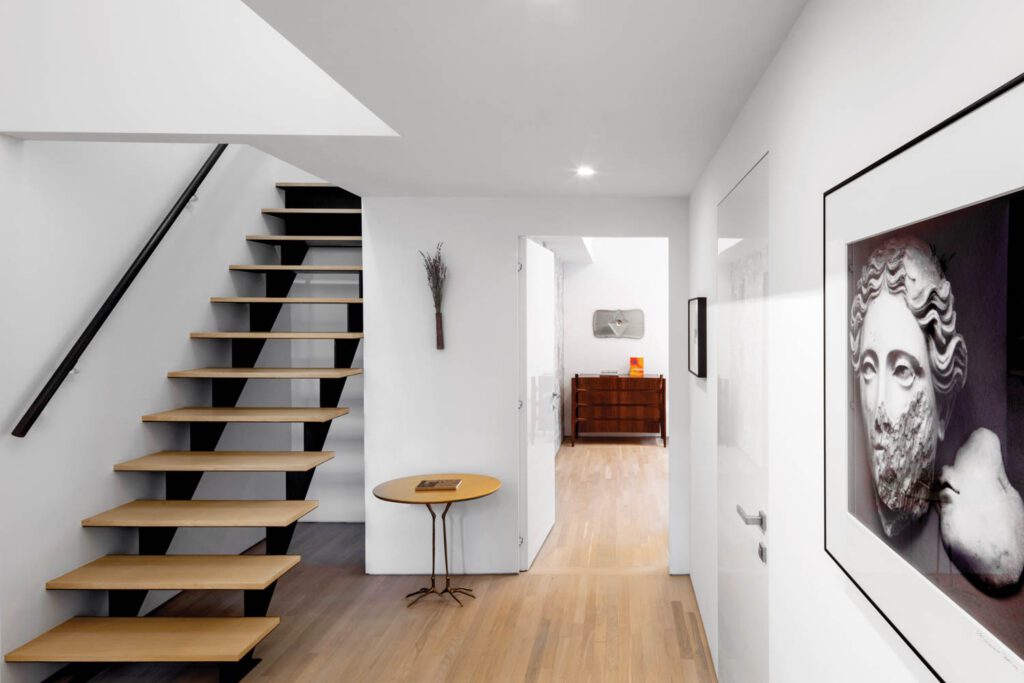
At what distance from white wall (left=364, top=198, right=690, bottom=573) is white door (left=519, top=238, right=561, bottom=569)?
0.08 metres

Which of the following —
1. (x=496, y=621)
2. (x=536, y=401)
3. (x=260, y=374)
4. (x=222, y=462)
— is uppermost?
(x=260, y=374)

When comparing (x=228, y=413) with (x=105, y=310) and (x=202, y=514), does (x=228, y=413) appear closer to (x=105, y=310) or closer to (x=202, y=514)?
(x=202, y=514)

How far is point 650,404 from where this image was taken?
783cm

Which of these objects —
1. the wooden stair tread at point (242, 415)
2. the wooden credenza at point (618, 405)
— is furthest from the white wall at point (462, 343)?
the wooden credenza at point (618, 405)

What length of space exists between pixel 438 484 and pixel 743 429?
189 cm

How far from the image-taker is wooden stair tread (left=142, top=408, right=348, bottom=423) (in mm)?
3408

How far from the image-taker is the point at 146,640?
265 cm

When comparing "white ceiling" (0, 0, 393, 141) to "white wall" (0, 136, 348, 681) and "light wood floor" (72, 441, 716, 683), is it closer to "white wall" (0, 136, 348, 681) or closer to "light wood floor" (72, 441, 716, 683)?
"white wall" (0, 136, 348, 681)

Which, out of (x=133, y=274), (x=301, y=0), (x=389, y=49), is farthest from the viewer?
(x=133, y=274)

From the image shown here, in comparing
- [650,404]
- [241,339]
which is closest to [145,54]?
[241,339]

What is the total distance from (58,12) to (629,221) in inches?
116

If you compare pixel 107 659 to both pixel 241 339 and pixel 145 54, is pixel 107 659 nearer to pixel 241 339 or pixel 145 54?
pixel 241 339

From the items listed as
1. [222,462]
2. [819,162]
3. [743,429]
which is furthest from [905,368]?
[222,462]

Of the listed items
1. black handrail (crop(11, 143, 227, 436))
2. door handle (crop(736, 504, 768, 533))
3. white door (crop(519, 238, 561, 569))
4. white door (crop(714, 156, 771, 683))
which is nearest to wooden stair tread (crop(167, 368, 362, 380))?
black handrail (crop(11, 143, 227, 436))
